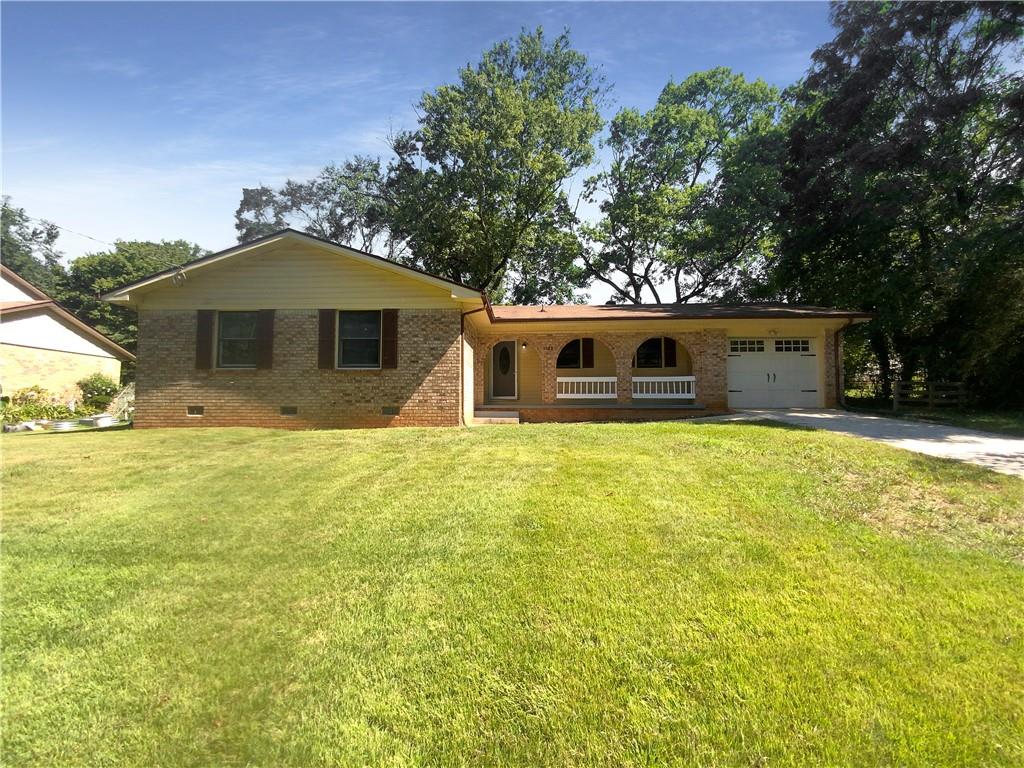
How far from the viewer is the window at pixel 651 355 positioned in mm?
16906

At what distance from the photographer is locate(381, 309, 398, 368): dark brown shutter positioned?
11.7 meters

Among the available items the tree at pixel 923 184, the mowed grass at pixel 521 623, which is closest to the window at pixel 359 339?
the mowed grass at pixel 521 623

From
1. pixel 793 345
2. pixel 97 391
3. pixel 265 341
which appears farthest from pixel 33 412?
Result: pixel 793 345

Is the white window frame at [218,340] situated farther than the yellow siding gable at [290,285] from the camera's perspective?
Yes

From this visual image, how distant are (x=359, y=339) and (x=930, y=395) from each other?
16458 mm

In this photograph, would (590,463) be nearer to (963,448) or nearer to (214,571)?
(214,571)

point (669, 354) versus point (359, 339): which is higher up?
point (669, 354)

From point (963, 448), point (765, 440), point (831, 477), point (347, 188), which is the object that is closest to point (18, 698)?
point (831, 477)

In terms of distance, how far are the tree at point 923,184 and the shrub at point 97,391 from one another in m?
28.9

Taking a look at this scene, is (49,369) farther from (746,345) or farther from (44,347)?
(746,345)

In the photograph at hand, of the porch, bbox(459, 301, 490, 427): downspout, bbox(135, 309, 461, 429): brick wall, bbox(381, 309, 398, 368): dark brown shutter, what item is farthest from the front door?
bbox(381, 309, 398, 368): dark brown shutter

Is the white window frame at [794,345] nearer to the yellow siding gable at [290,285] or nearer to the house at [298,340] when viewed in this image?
the house at [298,340]

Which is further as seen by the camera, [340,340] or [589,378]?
[589,378]

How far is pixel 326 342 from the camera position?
38.8 feet
